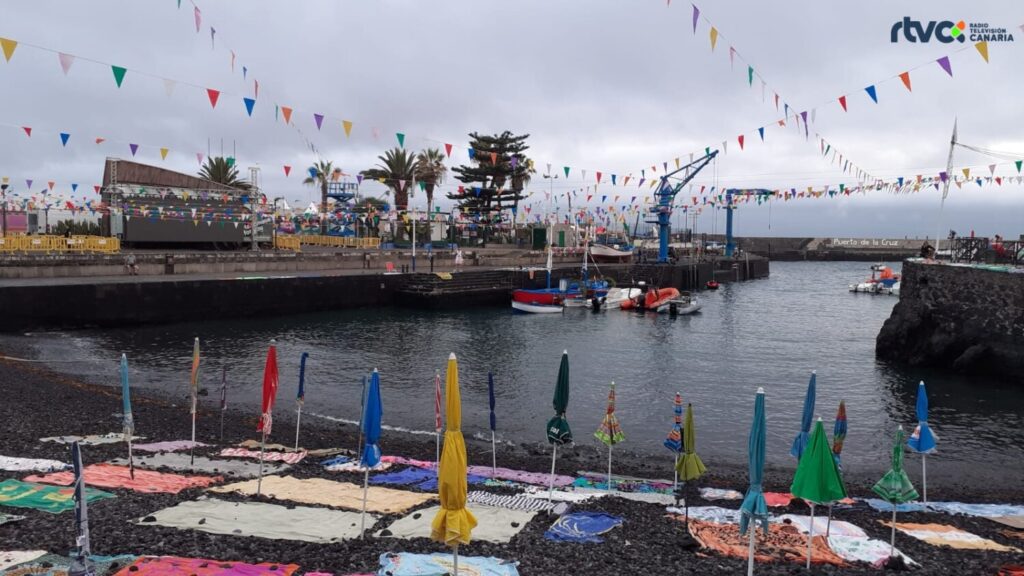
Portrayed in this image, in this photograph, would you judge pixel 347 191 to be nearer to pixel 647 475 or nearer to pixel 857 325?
pixel 857 325

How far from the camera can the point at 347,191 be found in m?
74.6

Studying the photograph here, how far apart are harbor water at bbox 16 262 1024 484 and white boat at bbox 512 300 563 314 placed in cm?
247

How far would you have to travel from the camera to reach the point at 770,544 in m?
9.70

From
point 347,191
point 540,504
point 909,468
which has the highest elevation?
point 347,191

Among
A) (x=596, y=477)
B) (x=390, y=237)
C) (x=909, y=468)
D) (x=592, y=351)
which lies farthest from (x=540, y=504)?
(x=390, y=237)

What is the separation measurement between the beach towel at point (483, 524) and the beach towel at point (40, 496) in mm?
4421

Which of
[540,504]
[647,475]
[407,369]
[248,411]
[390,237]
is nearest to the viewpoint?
[540,504]

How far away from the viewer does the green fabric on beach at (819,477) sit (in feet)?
27.5

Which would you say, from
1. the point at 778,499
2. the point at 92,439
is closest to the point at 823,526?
the point at 778,499

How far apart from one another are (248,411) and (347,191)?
185 feet

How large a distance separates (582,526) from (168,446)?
971 centimetres

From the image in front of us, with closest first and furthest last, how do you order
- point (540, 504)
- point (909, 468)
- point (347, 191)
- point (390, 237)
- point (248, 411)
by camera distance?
point (540, 504) < point (909, 468) < point (248, 411) < point (347, 191) < point (390, 237)

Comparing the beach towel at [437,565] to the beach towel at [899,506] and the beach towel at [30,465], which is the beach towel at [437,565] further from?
the beach towel at [899,506]

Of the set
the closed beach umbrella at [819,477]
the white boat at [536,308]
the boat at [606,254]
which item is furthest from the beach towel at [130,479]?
the boat at [606,254]
